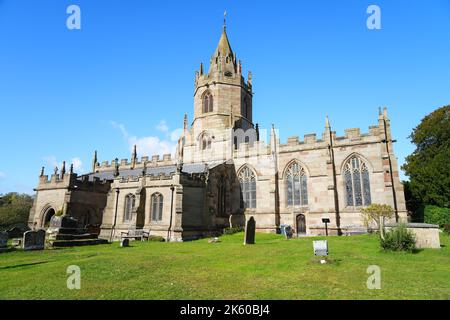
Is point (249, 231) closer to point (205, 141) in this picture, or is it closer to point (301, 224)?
point (301, 224)

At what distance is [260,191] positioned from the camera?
29734mm

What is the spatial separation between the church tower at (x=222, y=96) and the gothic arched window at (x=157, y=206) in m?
12.2

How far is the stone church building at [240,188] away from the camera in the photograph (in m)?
25.2

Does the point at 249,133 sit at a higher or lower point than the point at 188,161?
higher

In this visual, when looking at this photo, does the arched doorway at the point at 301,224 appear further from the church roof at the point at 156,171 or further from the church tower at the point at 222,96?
the church tower at the point at 222,96

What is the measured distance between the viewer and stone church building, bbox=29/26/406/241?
25.2 metres

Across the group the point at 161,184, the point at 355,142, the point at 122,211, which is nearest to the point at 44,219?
the point at 122,211

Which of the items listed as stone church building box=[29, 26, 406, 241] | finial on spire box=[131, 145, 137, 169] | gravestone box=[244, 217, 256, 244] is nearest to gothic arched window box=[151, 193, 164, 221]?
stone church building box=[29, 26, 406, 241]

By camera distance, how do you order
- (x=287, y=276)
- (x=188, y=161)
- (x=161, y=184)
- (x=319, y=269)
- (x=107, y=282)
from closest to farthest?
(x=107, y=282)
(x=287, y=276)
(x=319, y=269)
(x=161, y=184)
(x=188, y=161)

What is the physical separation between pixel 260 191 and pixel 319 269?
65.4ft

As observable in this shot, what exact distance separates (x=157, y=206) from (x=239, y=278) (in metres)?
18.3

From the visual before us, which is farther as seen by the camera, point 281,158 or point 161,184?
point 281,158
